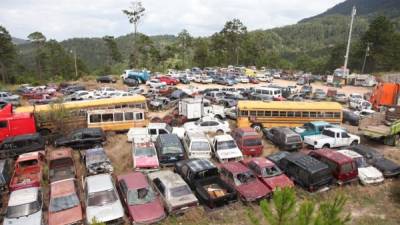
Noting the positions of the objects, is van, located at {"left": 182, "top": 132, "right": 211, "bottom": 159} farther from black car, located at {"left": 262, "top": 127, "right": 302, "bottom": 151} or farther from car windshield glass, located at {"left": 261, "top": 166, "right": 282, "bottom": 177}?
black car, located at {"left": 262, "top": 127, "right": 302, "bottom": 151}

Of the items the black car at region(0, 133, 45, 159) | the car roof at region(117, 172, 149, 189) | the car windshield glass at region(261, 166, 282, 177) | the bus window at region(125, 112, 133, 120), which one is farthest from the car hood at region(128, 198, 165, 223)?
the bus window at region(125, 112, 133, 120)

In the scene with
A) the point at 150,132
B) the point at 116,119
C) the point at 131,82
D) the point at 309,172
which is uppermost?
the point at 131,82

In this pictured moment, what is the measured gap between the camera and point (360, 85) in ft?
178

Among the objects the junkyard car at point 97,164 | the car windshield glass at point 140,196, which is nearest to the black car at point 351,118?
the car windshield glass at point 140,196

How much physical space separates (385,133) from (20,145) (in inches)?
945

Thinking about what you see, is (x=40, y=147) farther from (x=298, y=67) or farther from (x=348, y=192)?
(x=298, y=67)

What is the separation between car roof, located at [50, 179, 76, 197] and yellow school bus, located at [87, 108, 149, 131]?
9.27 metres

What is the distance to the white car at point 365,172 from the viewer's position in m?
16.3

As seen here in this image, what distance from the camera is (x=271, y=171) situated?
15648 mm

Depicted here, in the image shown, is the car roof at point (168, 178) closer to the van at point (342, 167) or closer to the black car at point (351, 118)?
the van at point (342, 167)

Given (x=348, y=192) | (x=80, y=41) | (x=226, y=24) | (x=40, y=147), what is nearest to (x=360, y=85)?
(x=226, y=24)

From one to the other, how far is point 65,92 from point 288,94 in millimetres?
28562

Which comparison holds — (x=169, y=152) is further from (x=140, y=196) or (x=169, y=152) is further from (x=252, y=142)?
(x=252, y=142)

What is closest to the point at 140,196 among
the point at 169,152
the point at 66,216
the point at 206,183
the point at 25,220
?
the point at 66,216
